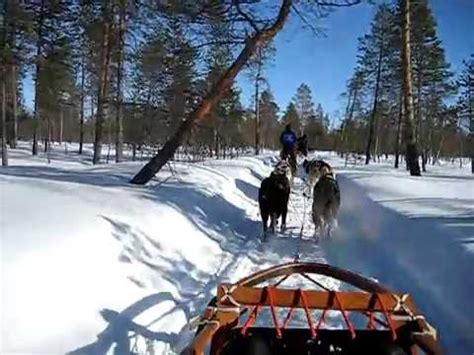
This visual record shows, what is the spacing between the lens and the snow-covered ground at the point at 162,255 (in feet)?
13.5

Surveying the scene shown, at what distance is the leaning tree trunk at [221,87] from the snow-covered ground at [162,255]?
31.7 inches

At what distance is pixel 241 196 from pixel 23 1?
36.0 feet

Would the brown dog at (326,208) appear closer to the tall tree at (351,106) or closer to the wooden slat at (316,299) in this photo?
the wooden slat at (316,299)

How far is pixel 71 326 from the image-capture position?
403 cm

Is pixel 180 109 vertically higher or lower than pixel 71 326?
higher

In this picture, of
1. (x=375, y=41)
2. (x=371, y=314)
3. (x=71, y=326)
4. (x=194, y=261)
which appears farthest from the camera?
(x=375, y=41)

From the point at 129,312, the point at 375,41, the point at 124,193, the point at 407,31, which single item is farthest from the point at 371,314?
the point at 375,41

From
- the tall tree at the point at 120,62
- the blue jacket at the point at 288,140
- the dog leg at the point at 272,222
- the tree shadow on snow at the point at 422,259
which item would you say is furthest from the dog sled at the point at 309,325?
the blue jacket at the point at 288,140

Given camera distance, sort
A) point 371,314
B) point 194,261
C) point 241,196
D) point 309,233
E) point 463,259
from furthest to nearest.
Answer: point 241,196 → point 309,233 → point 194,261 → point 463,259 → point 371,314

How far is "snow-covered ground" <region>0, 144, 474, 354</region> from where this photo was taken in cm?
413

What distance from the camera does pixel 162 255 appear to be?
21.7ft

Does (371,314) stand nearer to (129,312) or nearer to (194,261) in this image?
(129,312)

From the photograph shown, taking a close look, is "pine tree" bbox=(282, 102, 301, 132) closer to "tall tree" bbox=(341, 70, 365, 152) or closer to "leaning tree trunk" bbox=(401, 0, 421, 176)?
"tall tree" bbox=(341, 70, 365, 152)

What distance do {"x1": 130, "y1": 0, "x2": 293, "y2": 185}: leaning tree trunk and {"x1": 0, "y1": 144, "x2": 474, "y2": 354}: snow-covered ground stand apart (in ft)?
2.64
